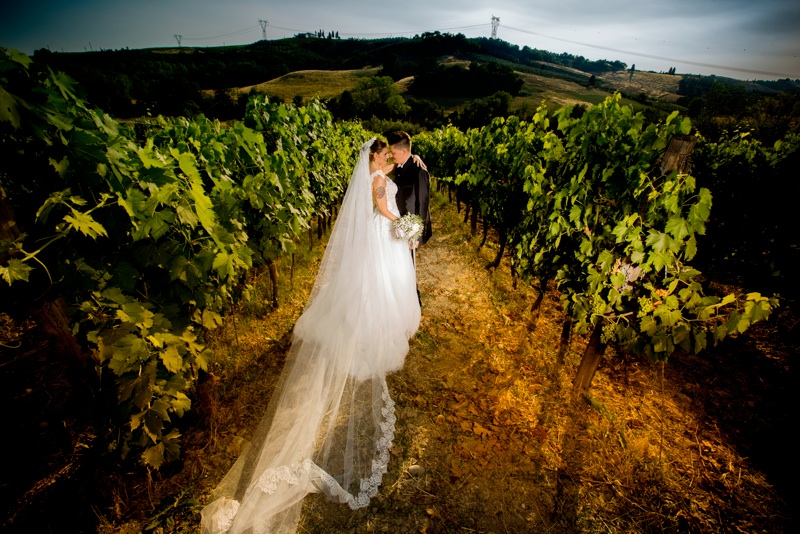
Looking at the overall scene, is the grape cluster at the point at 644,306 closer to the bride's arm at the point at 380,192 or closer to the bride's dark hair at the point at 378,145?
the bride's arm at the point at 380,192

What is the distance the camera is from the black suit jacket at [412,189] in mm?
4305

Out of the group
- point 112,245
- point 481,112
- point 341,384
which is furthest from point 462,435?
point 481,112

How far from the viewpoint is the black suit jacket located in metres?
4.30

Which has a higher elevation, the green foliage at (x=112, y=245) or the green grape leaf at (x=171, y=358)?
the green foliage at (x=112, y=245)

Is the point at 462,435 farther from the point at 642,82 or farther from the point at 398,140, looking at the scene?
the point at 642,82

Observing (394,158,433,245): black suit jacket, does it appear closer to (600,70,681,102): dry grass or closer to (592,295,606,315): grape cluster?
(592,295,606,315): grape cluster

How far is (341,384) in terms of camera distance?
3.37m

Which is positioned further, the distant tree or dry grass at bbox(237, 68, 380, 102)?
dry grass at bbox(237, 68, 380, 102)

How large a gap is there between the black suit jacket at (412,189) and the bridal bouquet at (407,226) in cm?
19

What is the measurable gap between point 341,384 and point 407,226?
6.68ft

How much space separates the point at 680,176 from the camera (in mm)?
2619

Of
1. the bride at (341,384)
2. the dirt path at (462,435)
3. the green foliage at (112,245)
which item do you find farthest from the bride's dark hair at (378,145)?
the dirt path at (462,435)

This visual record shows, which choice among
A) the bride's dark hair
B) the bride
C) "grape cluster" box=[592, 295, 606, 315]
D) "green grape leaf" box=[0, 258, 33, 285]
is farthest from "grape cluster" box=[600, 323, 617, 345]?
"green grape leaf" box=[0, 258, 33, 285]

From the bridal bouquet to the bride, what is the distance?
114 millimetres
